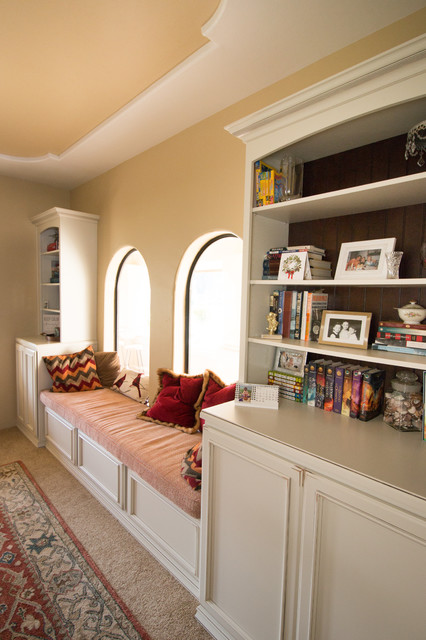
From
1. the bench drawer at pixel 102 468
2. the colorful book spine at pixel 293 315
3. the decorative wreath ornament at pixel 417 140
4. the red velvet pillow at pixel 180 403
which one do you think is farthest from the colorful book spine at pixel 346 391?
the bench drawer at pixel 102 468

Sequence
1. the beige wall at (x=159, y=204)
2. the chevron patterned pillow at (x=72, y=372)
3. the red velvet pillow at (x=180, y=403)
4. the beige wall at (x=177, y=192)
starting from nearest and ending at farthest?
1. the beige wall at (x=177, y=192)
2. the beige wall at (x=159, y=204)
3. the red velvet pillow at (x=180, y=403)
4. the chevron patterned pillow at (x=72, y=372)

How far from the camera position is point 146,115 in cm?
248

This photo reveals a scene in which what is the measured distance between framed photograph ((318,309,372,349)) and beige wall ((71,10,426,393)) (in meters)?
0.93

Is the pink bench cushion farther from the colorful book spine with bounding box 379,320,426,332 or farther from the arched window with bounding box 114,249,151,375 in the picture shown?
the colorful book spine with bounding box 379,320,426,332

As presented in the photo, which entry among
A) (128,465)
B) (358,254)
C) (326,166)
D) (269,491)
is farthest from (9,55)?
(269,491)

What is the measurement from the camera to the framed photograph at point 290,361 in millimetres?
1804

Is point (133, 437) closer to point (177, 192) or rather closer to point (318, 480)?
point (318, 480)

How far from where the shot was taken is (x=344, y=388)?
1595 mm

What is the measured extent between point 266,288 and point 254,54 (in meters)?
1.24

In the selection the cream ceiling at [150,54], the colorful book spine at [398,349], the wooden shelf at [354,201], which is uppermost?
the cream ceiling at [150,54]

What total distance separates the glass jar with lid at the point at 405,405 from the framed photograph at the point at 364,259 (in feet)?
1.52

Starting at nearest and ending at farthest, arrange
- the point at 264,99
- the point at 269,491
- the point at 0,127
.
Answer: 1. the point at 269,491
2. the point at 264,99
3. the point at 0,127

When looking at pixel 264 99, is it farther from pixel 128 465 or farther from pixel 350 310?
pixel 128 465

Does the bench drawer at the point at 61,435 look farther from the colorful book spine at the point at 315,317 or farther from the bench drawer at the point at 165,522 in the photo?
the colorful book spine at the point at 315,317
